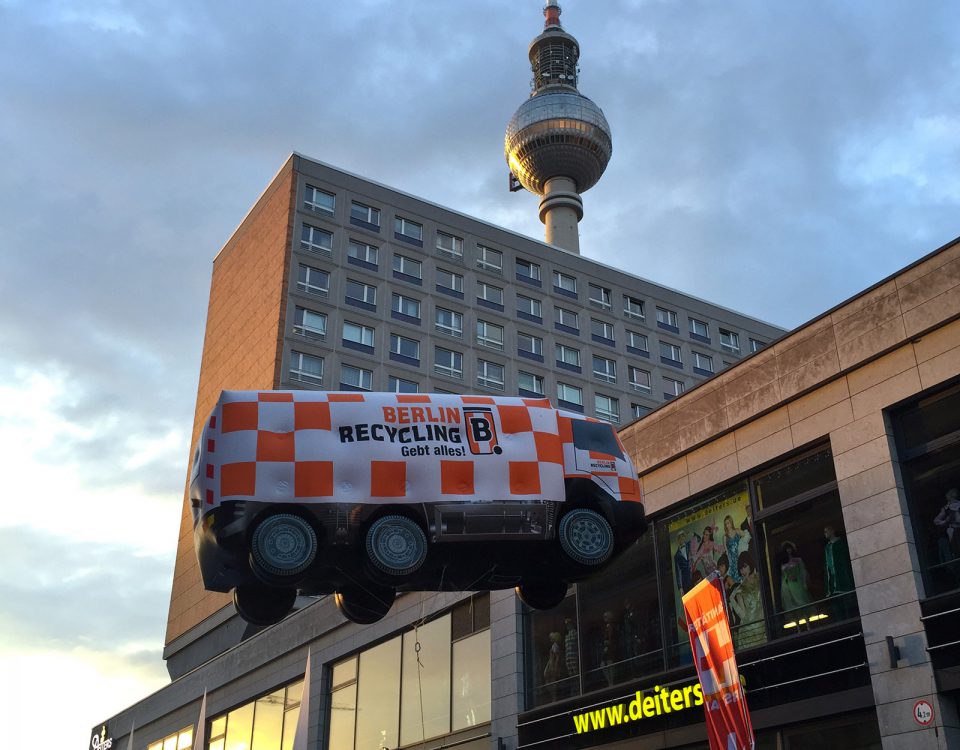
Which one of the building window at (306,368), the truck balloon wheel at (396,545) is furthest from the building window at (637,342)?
the truck balloon wheel at (396,545)

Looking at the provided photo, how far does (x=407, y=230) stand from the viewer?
205ft

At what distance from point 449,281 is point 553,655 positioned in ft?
137

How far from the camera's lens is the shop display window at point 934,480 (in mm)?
15500

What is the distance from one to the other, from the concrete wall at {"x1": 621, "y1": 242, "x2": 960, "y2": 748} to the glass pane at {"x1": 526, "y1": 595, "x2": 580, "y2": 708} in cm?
393

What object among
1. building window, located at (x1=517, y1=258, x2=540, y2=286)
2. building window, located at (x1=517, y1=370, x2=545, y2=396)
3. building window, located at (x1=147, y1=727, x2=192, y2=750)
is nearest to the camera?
building window, located at (x1=147, y1=727, x2=192, y2=750)

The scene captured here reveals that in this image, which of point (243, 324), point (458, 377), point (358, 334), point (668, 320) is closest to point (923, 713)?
point (358, 334)

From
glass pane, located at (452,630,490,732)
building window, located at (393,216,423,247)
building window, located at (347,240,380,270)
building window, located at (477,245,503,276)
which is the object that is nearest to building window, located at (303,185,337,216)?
building window, located at (347,240,380,270)

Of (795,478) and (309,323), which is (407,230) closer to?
(309,323)

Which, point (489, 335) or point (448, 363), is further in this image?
point (489, 335)

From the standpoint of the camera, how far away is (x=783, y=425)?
18625mm

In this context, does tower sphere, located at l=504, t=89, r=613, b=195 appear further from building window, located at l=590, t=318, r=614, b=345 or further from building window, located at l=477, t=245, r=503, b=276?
building window, located at l=477, t=245, r=503, b=276

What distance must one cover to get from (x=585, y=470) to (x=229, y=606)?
3961cm

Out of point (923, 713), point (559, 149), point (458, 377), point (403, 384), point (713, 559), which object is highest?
point (559, 149)

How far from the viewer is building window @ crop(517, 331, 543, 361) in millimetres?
63219
